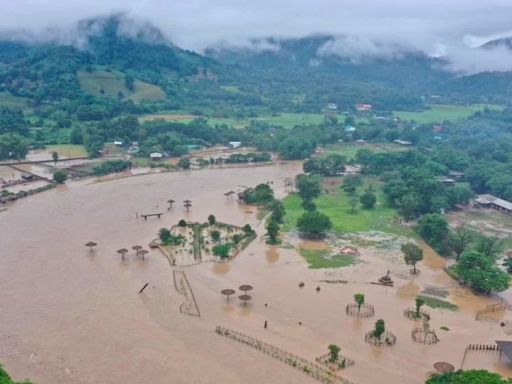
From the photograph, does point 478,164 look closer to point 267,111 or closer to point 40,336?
point 40,336

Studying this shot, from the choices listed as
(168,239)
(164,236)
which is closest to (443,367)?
(168,239)

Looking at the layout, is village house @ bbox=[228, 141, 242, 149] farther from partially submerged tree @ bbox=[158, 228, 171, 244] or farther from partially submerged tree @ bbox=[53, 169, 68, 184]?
partially submerged tree @ bbox=[158, 228, 171, 244]

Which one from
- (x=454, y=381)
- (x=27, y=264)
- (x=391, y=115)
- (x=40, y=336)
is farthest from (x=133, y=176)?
(x=391, y=115)

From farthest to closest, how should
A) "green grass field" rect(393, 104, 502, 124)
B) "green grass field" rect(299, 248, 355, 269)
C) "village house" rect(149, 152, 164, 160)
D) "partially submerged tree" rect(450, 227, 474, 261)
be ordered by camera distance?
"green grass field" rect(393, 104, 502, 124)
"village house" rect(149, 152, 164, 160)
"partially submerged tree" rect(450, 227, 474, 261)
"green grass field" rect(299, 248, 355, 269)

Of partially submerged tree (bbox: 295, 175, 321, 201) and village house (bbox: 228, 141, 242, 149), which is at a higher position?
village house (bbox: 228, 141, 242, 149)

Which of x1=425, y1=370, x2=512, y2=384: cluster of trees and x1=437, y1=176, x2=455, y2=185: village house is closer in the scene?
x1=425, y1=370, x2=512, y2=384: cluster of trees

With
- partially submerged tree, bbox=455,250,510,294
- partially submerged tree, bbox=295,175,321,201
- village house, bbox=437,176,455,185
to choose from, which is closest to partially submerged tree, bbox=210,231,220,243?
partially submerged tree, bbox=295,175,321,201
